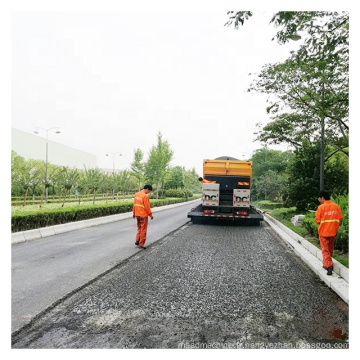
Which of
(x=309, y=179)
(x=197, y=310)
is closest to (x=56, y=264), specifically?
(x=197, y=310)

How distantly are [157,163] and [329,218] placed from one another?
31964mm

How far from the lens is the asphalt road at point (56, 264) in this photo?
4.16 m

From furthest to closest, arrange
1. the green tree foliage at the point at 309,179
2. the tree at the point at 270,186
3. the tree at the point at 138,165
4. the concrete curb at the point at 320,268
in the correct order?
the tree at the point at 138,165, the tree at the point at 270,186, the green tree foliage at the point at 309,179, the concrete curb at the point at 320,268

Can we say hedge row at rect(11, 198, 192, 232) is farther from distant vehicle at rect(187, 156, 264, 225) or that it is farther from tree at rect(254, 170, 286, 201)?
tree at rect(254, 170, 286, 201)

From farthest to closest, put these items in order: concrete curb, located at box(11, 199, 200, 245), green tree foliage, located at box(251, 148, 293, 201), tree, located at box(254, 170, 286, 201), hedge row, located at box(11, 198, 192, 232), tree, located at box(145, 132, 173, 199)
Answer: tree, located at box(145, 132, 173, 199) < green tree foliage, located at box(251, 148, 293, 201) < tree, located at box(254, 170, 286, 201) < hedge row, located at box(11, 198, 192, 232) < concrete curb, located at box(11, 199, 200, 245)

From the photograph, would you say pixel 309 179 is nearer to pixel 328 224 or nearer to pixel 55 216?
pixel 328 224

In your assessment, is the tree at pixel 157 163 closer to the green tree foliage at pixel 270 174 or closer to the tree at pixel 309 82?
the green tree foliage at pixel 270 174

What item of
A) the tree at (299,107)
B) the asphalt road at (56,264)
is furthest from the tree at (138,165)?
the asphalt road at (56,264)

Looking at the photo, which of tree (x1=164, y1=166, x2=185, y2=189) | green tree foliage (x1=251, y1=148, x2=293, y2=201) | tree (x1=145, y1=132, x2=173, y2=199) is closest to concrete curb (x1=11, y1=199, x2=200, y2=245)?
green tree foliage (x1=251, y1=148, x2=293, y2=201)

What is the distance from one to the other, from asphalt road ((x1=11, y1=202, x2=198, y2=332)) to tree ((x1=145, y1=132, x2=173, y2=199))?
26235 millimetres

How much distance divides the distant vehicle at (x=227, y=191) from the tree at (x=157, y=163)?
72.5ft

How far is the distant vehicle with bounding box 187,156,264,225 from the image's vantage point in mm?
13773

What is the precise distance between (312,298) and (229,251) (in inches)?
141
